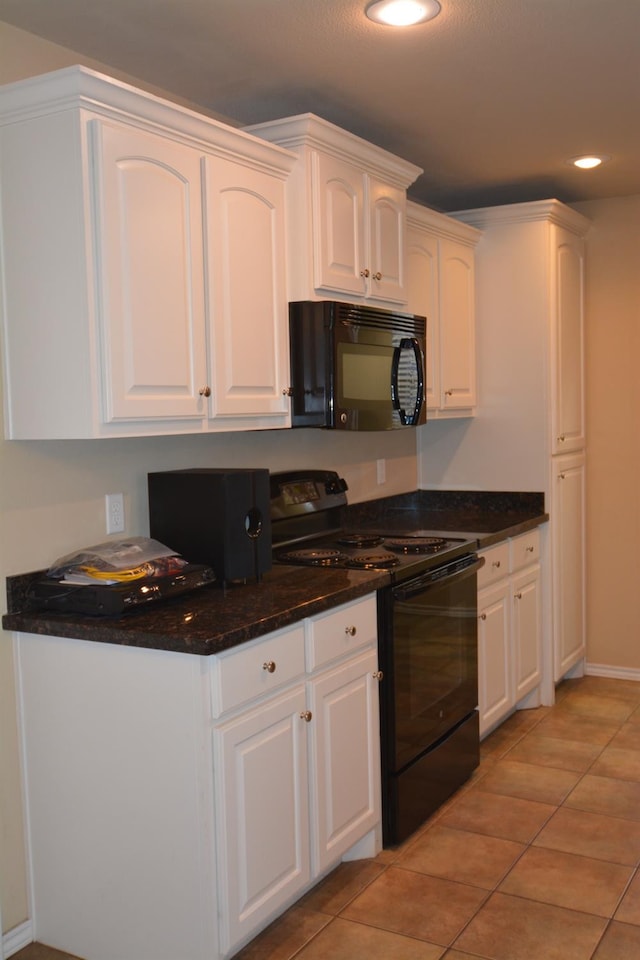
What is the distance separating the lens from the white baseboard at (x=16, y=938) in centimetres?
236

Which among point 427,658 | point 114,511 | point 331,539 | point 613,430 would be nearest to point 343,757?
point 427,658

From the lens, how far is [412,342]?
3477 mm

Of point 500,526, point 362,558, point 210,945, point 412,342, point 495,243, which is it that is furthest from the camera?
point 495,243

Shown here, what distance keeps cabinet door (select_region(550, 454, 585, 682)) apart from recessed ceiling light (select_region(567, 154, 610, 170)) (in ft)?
4.27

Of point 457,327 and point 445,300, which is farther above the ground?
point 445,300

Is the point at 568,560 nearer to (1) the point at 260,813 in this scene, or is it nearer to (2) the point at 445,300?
(2) the point at 445,300

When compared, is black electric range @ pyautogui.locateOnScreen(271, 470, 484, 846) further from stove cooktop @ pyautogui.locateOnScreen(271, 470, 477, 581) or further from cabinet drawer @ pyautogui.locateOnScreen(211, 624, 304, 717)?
cabinet drawer @ pyautogui.locateOnScreen(211, 624, 304, 717)

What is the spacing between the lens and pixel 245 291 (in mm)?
2678

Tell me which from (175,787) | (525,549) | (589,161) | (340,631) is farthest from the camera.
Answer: (525,549)

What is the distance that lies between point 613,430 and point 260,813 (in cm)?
307

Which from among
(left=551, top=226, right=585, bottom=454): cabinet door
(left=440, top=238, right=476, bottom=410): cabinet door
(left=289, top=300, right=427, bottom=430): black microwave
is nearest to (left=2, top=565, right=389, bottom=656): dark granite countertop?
(left=289, top=300, right=427, bottom=430): black microwave

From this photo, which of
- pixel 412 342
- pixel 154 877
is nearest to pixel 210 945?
pixel 154 877

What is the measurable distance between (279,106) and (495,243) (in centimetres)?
152

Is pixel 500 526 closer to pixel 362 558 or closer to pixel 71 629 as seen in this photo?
pixel 362 558
